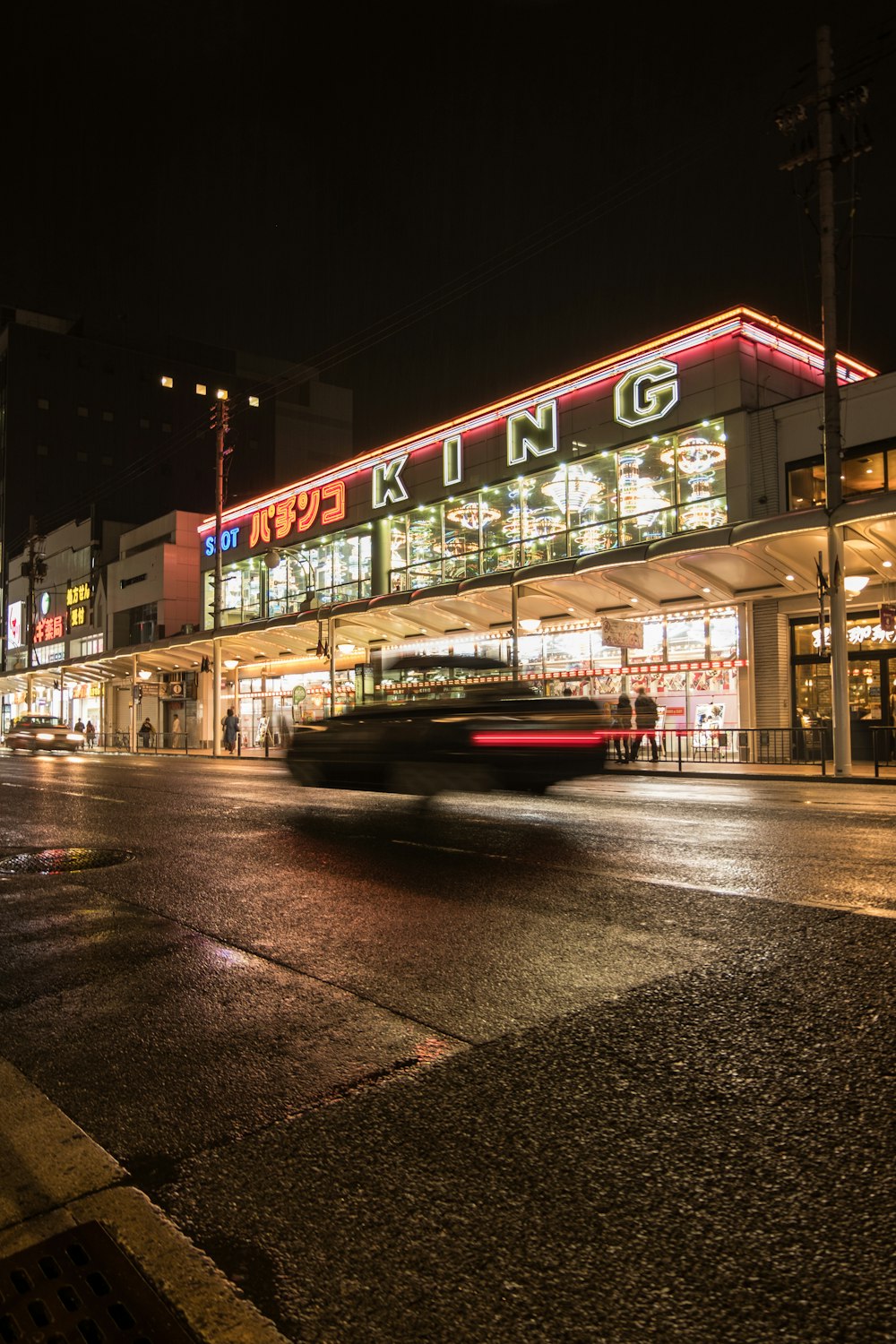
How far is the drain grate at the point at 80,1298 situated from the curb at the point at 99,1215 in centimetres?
3

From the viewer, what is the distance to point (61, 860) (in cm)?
887

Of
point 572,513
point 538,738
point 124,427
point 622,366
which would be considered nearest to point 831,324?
point 622,366

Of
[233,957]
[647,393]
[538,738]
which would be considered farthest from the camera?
[647,393]

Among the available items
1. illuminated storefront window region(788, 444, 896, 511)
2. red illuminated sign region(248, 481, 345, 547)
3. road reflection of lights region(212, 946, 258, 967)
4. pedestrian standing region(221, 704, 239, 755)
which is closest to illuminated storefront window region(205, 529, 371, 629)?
red illuminated sign region(248, 481, 345, 547)

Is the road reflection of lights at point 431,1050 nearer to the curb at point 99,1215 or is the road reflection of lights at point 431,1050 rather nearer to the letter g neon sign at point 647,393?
the curb at point 99,1215

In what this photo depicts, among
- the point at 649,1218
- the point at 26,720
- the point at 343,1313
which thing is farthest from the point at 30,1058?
the point at 26,720

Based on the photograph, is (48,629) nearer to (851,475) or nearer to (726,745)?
(726,745)

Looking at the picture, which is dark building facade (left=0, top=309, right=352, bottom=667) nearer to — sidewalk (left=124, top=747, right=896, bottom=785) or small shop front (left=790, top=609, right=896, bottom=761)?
sidewalk (left=124, top=747, right=896, bottom=785)

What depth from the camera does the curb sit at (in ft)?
7.00

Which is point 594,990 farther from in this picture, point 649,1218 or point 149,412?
point 149,412

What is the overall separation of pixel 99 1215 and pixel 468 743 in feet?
30.0

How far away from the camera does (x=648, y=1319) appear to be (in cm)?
202

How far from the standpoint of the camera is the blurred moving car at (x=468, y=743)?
1122cm

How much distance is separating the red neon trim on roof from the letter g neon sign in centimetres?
48
